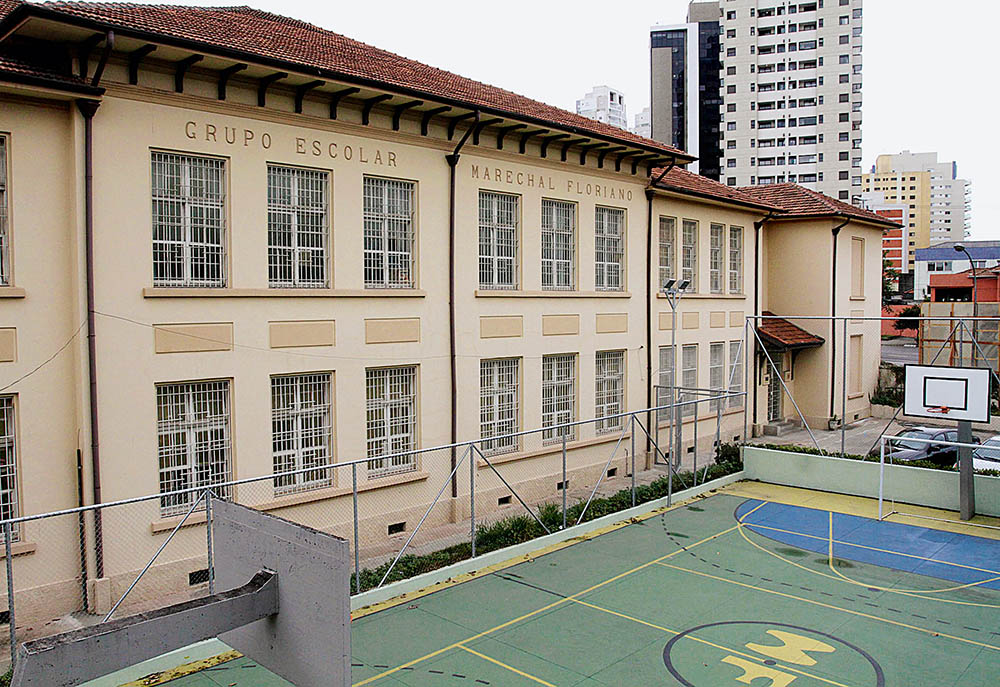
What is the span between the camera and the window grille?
26.6 metres

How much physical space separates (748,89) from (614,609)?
72.5 m

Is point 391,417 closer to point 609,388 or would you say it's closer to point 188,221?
point 188,221

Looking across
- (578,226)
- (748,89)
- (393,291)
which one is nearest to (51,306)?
(393,291)

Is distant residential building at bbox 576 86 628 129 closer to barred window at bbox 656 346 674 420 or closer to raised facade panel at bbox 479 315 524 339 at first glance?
barred window at bbox 656 346 674 420

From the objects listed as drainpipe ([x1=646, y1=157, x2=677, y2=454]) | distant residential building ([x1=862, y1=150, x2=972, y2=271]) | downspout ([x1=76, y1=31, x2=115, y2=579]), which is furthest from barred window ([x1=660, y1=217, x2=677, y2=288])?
distant residential building ([x1=862, y1=150, x2=972, y2=271])

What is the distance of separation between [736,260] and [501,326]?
1337 cm

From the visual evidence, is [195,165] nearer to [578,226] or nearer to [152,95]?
[152,95]

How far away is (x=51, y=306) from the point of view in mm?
12797

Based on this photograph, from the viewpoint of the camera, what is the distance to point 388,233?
17609 millimetres

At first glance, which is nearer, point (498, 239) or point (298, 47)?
point (298, 47)

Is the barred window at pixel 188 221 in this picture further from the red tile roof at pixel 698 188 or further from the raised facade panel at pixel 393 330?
the red tile roof at pixel 698 188

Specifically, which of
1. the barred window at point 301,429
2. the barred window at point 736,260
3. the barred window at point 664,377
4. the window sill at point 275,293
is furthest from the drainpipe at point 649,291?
the barred window at point 301,429

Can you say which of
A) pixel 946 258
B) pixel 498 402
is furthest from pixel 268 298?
pixel 946 258

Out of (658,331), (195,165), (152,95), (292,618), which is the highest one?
(152,95)
